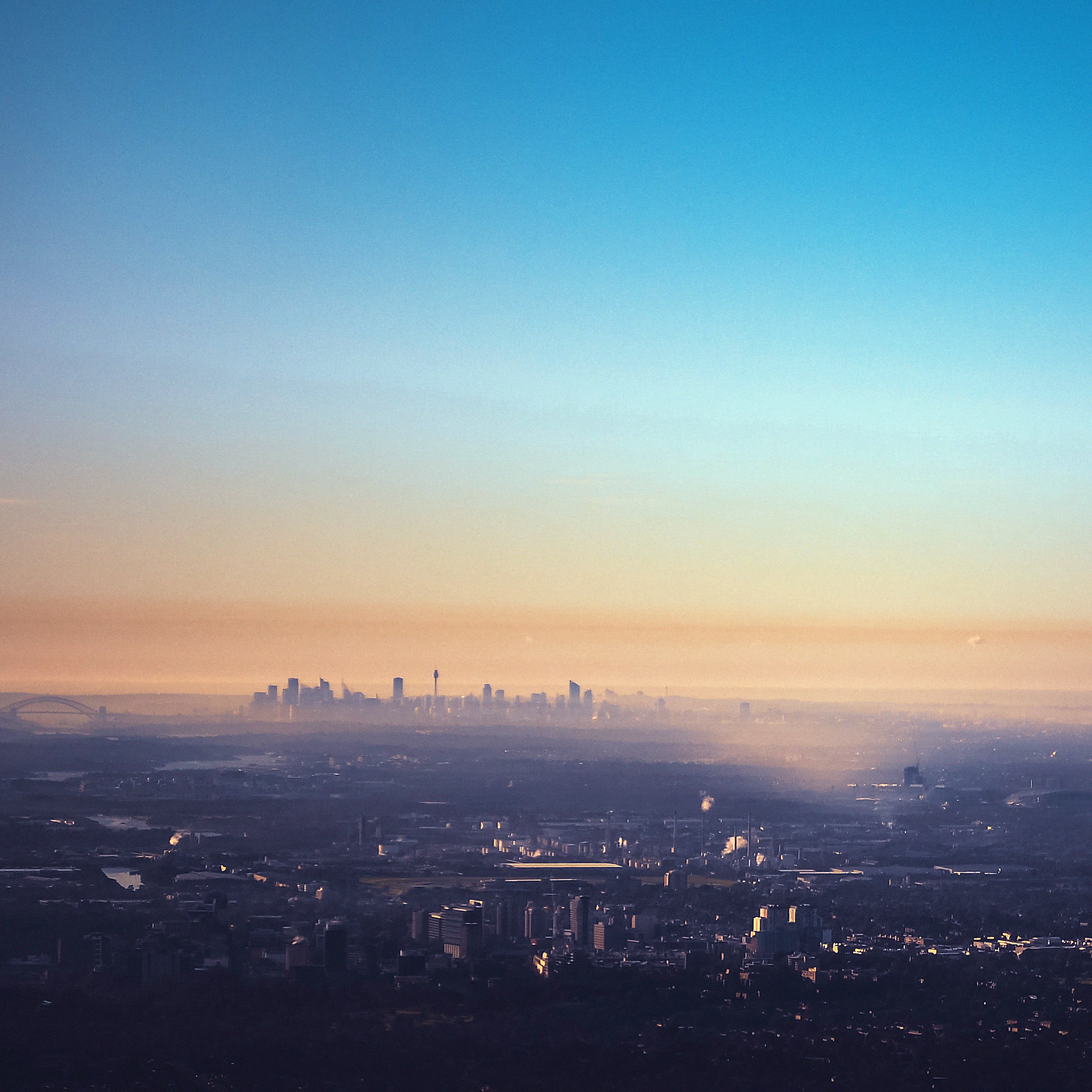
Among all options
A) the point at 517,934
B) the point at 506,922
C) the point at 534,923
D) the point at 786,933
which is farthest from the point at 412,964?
the point at 786,933

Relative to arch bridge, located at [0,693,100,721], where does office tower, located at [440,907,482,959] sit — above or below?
below

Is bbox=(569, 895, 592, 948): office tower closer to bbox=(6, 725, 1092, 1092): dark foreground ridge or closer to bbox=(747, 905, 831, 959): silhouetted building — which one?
bbox=(6, 725, 1092, 1092): dark foreground ridge

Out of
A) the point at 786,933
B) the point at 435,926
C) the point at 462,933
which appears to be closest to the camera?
the point at 462,933

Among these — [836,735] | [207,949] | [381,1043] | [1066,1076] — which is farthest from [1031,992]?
[836,735]

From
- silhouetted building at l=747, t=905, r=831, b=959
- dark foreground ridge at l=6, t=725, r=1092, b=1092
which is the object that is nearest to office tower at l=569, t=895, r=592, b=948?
dark foreground ridge at l=6, t=725, r=1092, b=1092

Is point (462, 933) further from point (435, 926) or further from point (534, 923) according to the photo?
point (534, 923)

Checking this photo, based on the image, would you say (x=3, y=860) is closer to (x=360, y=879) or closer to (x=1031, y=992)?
(x=360, y=879)

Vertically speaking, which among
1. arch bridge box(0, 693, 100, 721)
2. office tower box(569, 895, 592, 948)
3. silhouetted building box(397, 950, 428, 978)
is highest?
arch bridge box(0, 693, 100, 721)

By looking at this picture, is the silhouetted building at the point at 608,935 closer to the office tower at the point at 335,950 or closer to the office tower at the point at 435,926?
the office tower at the point at 435,926

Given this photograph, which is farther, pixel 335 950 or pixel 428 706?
pixel 428 706

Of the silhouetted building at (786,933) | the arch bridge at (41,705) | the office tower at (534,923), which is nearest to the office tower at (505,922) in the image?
the office tower at (534,923)
